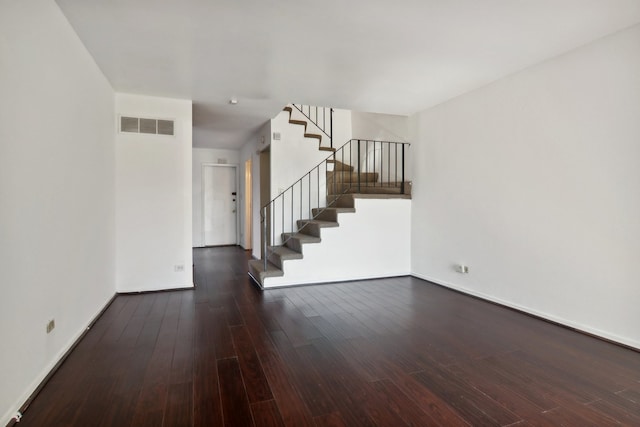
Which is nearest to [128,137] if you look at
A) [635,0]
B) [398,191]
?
[398,191]

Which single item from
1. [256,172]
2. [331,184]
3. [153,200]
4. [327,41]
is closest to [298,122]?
[331,184]

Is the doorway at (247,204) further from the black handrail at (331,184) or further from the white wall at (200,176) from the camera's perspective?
the black handrail at (331,184)

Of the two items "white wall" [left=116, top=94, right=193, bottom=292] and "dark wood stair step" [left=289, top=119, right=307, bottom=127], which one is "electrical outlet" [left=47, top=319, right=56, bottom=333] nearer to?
"white wall" [left=116, top=94, right=193, bottom=292]

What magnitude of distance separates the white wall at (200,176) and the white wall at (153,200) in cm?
390

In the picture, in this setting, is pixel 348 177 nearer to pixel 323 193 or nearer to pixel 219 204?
pixel 323 193

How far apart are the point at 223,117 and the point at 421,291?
3.95 metres

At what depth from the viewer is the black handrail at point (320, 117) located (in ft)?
20.3

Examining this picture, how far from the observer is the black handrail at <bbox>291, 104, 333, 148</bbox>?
620 centimetres

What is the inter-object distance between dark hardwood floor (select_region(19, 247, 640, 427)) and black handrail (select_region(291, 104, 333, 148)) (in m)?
3.77

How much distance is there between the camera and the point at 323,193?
5.87m

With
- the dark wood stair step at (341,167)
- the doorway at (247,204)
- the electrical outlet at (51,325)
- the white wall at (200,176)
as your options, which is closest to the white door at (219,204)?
the white wall at (200,176)

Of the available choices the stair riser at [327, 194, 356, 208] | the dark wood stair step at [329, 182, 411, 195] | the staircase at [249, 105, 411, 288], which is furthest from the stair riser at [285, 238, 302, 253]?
the dark wood stair step at [329, 182, 411, 195]

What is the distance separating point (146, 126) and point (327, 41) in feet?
8.56

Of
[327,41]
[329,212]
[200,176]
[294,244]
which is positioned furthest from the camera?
[200,176]
